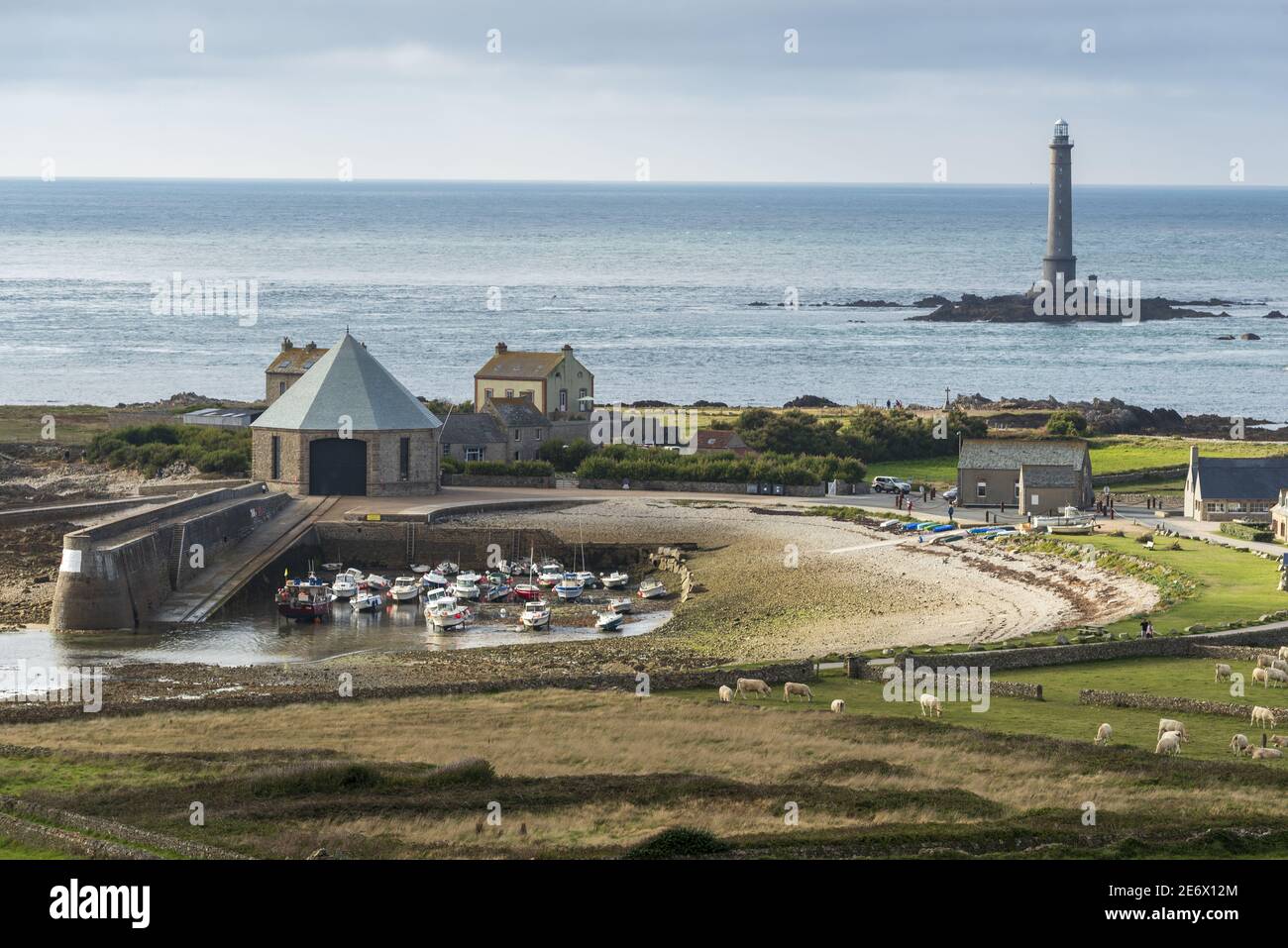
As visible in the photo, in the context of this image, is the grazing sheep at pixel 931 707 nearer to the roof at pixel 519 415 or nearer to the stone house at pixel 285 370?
the roof at pixel 519 415

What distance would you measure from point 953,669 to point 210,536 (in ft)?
108

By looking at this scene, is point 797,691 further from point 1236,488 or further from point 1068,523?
point 1236,488

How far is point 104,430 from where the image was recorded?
335 ft

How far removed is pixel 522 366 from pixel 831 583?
34.6 metres

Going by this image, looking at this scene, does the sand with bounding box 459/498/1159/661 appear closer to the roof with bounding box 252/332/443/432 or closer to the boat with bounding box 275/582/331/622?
the roof with bounding box 252/332/443/432

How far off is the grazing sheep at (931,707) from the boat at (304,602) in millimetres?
26339

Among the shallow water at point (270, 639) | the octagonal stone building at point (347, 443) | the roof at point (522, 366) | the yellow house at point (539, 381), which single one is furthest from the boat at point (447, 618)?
the roof at point (522, 366)

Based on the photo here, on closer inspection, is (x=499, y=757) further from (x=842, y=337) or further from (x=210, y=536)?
(x=842, y=337)

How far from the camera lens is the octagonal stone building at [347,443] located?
8219 centimetres

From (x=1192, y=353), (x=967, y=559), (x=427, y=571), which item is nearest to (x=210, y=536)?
(x=427, y=571)

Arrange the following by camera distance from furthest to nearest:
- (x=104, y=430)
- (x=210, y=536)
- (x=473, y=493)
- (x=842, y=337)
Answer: (x=842, y=337) < (x=104, y=430) < (x=473, y=493) < (x=210, y=536)

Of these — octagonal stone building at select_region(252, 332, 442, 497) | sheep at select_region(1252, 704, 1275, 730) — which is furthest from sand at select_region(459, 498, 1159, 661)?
sheep at select_region(1252, 704, 1275, 730)

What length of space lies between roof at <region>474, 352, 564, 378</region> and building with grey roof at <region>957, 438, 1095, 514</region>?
24325 mm

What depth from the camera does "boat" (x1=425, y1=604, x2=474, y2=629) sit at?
6294 centimetres
